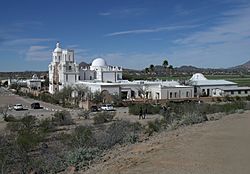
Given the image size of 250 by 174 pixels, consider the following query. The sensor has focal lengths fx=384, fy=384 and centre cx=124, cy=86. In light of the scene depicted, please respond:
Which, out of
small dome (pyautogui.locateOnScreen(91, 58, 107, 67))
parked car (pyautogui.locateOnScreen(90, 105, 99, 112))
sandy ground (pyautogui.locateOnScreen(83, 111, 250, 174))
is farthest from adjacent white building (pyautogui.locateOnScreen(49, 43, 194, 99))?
sandy ground (pyautogui.locateOnScreen(83, 111, 250, 174))

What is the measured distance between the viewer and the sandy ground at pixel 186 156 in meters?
11.9

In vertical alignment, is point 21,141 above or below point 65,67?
below

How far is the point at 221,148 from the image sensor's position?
1534 cm

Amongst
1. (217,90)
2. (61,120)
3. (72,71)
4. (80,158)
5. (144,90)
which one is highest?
(72,71)

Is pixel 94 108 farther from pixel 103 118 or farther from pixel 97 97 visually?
pixel 103 118

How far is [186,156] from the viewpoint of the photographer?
1384 centimetres

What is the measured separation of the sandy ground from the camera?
1191 cm

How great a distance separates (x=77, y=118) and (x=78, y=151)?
29.0 metres

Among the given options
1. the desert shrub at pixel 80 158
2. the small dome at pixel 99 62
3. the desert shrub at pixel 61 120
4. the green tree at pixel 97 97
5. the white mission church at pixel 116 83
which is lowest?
the desert shrub at pixel 61 120

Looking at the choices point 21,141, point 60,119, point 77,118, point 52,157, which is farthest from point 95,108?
point 52,157

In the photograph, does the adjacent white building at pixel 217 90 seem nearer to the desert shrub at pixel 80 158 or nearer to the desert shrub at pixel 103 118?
the desert shrub at pixel 103 118

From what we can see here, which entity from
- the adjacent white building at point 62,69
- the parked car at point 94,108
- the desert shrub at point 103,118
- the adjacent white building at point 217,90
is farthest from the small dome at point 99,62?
the desert shrub at point 103,118

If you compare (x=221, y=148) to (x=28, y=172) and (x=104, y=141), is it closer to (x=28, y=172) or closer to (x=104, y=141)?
(x=104, y=141)

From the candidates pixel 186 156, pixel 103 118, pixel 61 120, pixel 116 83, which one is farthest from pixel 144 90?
pixel 186 156
